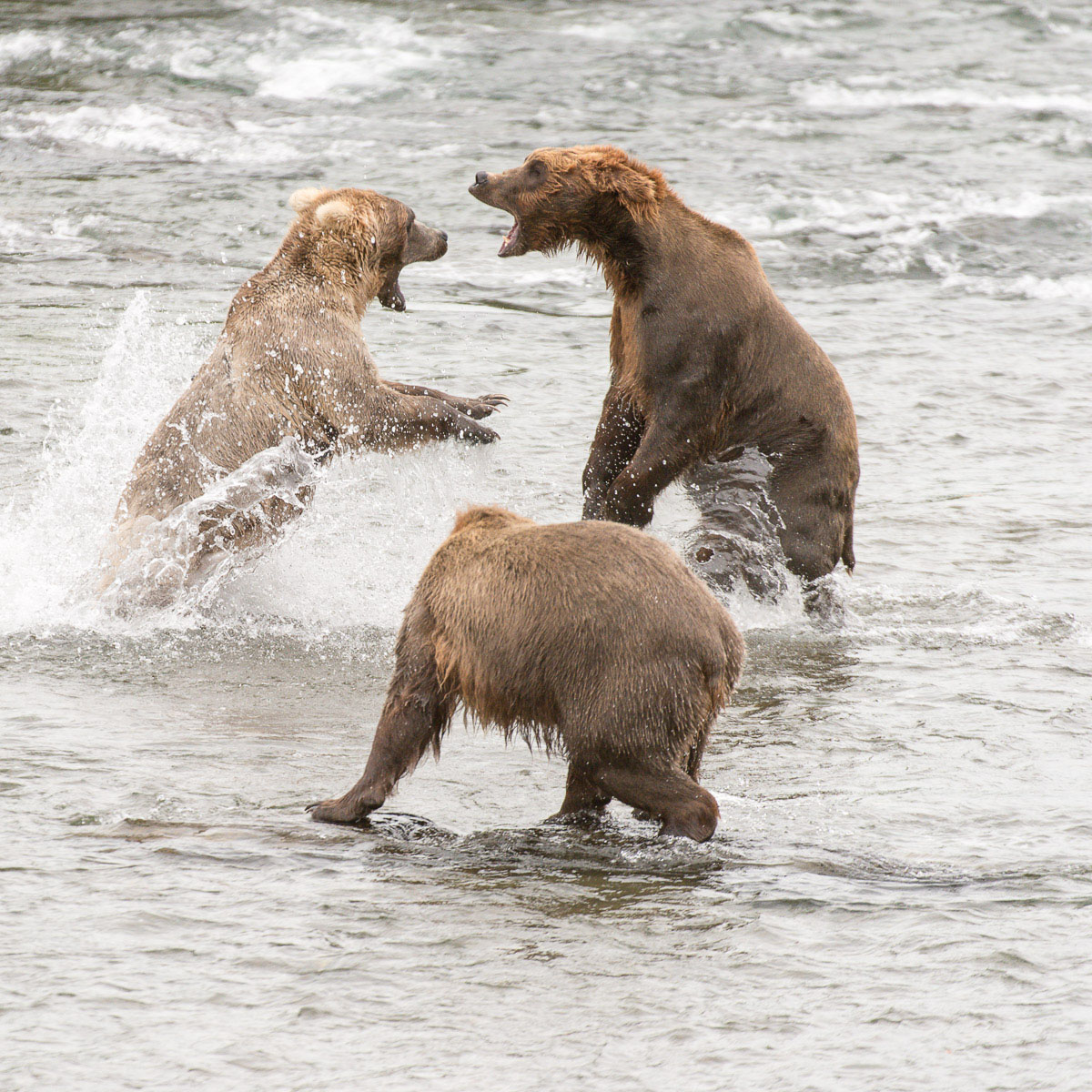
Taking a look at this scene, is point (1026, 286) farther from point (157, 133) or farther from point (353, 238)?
point (157, 133)

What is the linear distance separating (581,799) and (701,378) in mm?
2545

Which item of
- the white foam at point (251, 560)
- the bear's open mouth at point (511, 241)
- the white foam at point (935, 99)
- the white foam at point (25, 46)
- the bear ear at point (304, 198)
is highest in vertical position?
the white foam at point (25, 46)

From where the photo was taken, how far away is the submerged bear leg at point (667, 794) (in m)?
4.30

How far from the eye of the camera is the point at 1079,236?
14648 mm

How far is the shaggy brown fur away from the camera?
703 cm

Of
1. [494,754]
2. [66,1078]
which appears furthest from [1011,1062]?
[494,754]

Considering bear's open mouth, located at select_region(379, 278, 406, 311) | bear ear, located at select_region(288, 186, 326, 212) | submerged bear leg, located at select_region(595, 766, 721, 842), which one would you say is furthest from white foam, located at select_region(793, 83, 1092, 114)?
submerged bear leg, located at select_region(595, 766, 721, 842)

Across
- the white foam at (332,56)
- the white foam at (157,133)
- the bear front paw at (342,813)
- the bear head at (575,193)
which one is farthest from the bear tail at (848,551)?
the white foam at (332,56)

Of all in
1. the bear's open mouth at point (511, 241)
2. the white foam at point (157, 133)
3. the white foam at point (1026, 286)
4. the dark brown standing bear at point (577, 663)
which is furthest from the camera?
the white foam at point (157, 133)

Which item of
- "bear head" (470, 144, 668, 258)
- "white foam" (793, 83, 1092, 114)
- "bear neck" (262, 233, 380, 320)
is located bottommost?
"bear neck" (262, 233, 380, 320)

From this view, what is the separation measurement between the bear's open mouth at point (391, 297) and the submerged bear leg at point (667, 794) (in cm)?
399

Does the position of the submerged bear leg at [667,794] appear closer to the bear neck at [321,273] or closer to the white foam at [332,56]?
the bear neck at [321,273]

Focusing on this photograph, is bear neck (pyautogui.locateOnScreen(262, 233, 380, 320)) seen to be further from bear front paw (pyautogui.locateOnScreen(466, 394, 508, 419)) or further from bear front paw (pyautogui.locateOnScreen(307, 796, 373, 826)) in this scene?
bear front paw (pyautogui.locateOnScreen(307, 796, 373, 826))

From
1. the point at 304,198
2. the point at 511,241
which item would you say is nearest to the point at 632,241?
the point at 511,241
